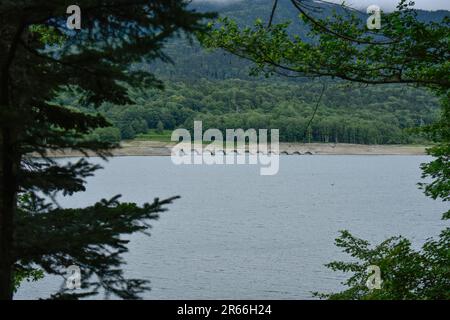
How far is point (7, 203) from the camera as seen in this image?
3.80 m

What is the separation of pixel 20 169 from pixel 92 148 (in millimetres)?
Answer: 591

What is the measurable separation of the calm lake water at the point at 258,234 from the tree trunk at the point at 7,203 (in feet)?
44.9

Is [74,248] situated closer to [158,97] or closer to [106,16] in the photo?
[106,16]

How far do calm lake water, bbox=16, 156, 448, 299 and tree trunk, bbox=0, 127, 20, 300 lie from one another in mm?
13678

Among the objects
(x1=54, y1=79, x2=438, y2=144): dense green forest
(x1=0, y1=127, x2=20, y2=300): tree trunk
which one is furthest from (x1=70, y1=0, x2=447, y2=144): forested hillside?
(x1=0, y1=127, x2=20, y2=300): tree trunk

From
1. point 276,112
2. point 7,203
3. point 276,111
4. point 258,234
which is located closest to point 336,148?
point 276,111

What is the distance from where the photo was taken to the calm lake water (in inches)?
1273

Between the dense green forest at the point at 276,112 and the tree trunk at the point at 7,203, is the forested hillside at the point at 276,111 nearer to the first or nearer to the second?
the dense green forest at the point at 276,112

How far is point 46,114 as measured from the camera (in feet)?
14.2

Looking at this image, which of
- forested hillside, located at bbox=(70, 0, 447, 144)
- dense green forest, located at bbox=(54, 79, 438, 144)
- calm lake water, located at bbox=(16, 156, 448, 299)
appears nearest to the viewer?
calm lake water, located at bbox=(16, 156, 448, 299)

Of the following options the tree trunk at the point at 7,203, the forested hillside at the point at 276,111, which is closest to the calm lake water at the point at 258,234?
the forested hillside at the point at 276,111

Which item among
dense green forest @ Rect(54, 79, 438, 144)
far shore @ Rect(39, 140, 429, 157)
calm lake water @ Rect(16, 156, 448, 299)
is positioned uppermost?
dense green forest @ Rect(54, 79, 438, 144)

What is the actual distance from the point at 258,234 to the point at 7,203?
46.6 m

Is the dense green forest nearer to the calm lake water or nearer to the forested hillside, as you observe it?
the forested hillside
